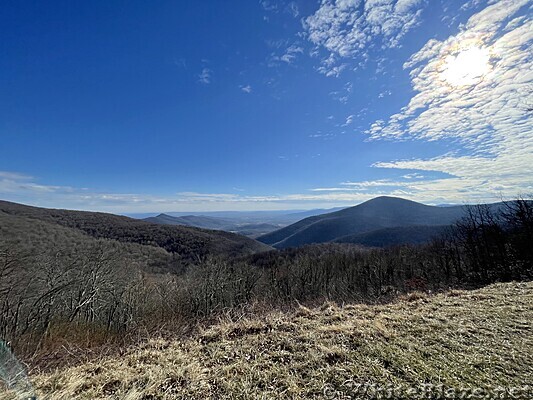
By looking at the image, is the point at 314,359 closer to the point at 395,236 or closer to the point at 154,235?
the point at 154,235

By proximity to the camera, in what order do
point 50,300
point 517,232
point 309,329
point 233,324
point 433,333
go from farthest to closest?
point 517,232 < point 50,300 < point 233,324 < point 309,329 < point 433,333

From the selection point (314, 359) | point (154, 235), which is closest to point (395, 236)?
point (154, 235)

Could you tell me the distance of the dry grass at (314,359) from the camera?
3703mm

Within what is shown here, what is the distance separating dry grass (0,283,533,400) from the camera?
12.1 ft

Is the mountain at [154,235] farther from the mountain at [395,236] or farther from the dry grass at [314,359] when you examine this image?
the dry grass at [314,359]

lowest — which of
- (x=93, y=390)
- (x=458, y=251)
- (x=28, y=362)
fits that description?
(x=458, y=251)

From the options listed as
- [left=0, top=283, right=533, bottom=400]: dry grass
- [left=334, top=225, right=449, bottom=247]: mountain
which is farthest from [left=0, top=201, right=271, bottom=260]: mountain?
[left=0, top=283, right=533, bottom=400]: dry grass

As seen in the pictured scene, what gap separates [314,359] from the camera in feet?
14.6

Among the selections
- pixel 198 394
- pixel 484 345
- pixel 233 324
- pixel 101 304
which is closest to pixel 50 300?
pixel 101 304

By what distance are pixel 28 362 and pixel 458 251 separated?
4793 cm

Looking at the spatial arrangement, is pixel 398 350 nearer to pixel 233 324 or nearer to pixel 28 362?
pixel 233 324

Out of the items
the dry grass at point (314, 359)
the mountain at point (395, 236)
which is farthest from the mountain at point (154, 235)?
the dry grass at point (314, 359)

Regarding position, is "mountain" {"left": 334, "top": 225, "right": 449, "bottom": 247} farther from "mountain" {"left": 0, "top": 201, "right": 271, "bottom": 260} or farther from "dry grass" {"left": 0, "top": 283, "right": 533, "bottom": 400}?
"dry grass" {"left": 0, "top": 283, "right": 533, "bottom": 400}

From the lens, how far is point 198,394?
368 cm
